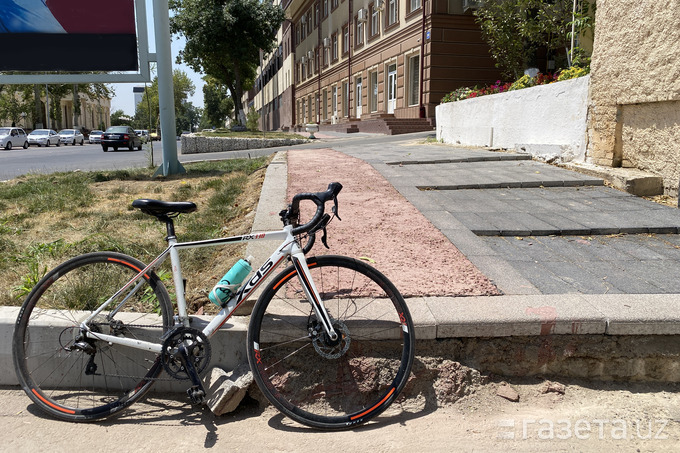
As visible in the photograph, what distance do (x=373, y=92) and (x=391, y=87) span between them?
281cm

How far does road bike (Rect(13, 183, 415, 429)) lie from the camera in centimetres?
277

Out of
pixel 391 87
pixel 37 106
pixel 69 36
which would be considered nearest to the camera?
pixel 69 36

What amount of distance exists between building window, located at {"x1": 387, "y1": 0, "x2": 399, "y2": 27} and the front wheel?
24.4 metres

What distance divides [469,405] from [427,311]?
563 millimetres

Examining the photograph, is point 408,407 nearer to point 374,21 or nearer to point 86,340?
point 86,340

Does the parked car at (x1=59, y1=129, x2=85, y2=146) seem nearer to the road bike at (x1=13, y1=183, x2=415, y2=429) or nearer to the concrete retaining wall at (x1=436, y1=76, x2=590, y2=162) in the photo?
the concrete retaining wall at (x1=436, y1=76, x2=590, y2=162)

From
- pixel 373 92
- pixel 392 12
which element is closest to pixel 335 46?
pixel 373 92

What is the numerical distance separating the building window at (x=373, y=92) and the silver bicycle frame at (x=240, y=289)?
87.3 ft

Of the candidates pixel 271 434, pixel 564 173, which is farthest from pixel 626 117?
Result: pixel 271 434

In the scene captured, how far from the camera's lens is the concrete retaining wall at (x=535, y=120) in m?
8.11

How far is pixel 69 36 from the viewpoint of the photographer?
9.54 m

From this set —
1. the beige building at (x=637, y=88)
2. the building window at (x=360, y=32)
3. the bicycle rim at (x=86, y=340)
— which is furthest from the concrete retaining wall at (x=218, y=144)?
the bicycle rim at (x=86, y=340)

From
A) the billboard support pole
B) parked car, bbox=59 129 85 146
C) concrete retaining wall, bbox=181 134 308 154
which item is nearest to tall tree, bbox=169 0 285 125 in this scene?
concrete retaining wall, bbox=181 134 308 154

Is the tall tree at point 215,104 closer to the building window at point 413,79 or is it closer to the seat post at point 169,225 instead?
the building window at point 413,79
